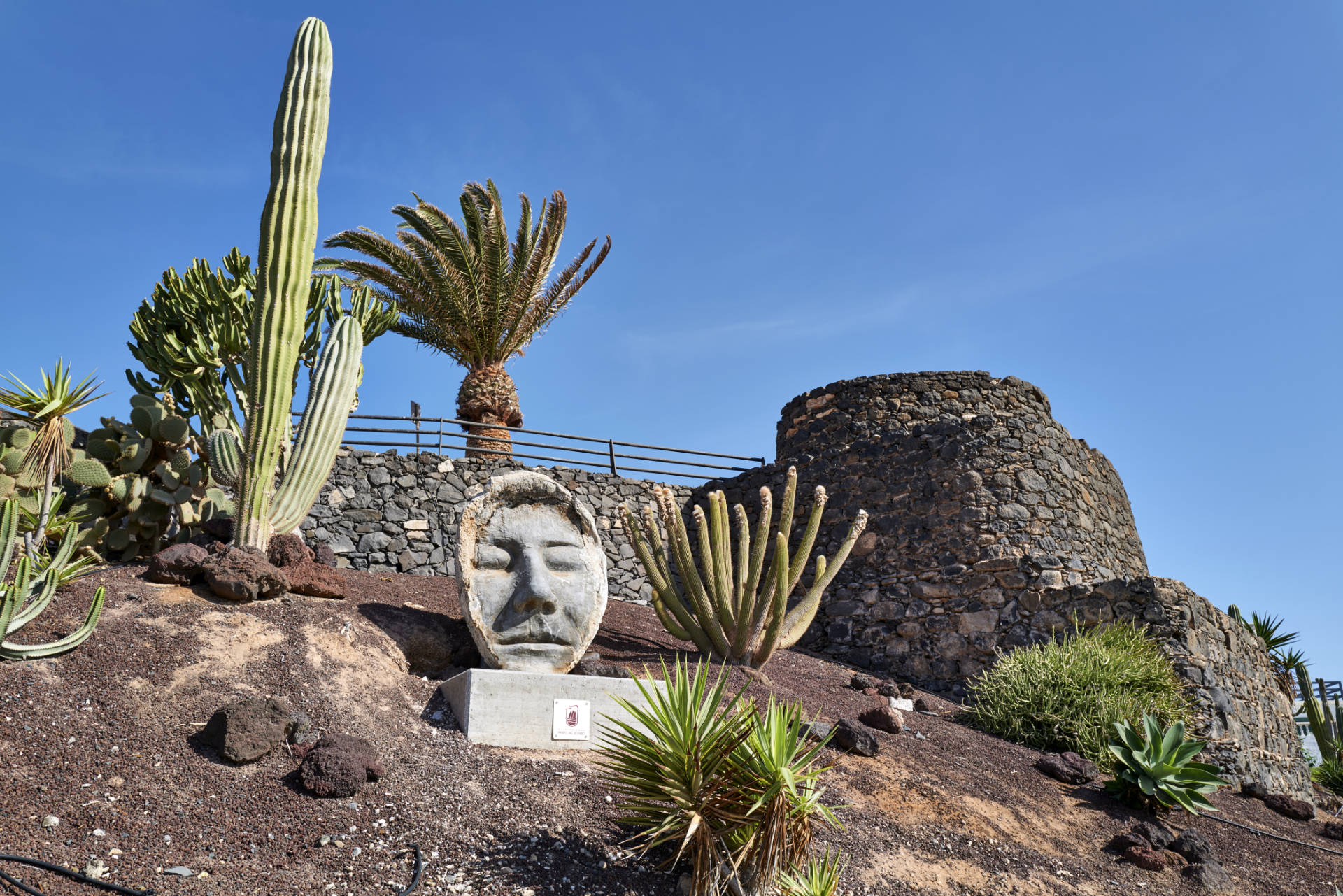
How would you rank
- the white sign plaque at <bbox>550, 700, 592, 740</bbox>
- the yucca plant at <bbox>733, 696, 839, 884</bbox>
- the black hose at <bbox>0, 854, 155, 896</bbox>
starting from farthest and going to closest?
the white sign plaque at <bbox>550, 700, 592, 740</bbox> → the yucca plant at <bbox>733, 696, 839, 884</bbox> → the black hose at <bbox>0, 854, 155, 896</bbox>

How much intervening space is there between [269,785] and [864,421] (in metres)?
9.03

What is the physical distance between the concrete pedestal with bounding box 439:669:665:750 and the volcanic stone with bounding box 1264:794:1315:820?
645 cm

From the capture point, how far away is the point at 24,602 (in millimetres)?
5184

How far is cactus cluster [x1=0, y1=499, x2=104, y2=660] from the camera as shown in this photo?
14.9ft

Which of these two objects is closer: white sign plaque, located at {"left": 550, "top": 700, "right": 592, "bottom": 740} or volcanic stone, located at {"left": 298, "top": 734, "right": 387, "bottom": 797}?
volcanic stone, located at {"left": 298, "top": 734, "right": 387, "bottom": 797}

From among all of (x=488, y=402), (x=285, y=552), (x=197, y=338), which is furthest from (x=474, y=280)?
(x=285, y=552)

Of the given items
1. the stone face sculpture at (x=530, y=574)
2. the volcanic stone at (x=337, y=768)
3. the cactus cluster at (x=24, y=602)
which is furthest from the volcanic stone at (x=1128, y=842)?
the cactus cluster at (x=24, y=602)

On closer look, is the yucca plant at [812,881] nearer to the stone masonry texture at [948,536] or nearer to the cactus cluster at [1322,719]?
the stone masonry texture at [948,536]

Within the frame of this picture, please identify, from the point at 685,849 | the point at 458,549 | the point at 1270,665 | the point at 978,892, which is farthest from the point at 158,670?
the point at 1270,665

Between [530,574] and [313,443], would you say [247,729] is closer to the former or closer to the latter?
[530,574]

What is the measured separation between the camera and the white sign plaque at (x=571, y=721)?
5.66 m

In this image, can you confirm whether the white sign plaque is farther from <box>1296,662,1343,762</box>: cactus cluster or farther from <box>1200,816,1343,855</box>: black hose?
<box>1296,662,1343,762</box>: cactus cluster

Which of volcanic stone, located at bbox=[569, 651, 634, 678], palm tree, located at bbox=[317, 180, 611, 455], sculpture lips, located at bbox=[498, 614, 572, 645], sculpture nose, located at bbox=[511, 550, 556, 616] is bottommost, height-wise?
volcanic stone, located at bbox=[569, 651, 634, 678]

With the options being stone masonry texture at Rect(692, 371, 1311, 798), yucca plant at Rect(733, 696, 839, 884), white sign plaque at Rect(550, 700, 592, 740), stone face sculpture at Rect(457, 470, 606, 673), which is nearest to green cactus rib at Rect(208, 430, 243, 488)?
stone face sculpture at Rect(457, 470, 606, 673)
